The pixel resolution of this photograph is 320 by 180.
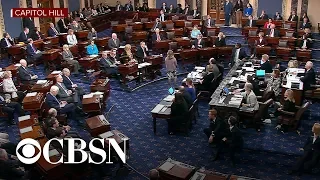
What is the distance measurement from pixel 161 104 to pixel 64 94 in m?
2.53

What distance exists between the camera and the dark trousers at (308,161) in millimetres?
8018

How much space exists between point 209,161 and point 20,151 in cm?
387

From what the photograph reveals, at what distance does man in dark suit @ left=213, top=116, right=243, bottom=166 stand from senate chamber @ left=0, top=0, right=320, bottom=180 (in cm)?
2

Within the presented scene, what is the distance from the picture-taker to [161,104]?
10.3 metres

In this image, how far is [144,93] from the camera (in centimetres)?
1280

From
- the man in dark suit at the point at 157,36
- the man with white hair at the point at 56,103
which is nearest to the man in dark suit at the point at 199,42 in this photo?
the man in dark suit at the point at 157,36

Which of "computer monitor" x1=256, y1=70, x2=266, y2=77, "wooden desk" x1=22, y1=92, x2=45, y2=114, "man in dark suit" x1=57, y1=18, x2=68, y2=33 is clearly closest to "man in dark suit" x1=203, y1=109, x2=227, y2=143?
"computer monitor" x1=256, y1=70, x2=266, y2=77

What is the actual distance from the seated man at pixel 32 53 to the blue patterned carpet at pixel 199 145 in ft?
13.3

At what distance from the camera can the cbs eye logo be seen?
7.53m

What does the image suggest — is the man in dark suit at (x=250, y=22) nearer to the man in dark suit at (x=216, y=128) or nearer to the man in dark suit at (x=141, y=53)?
the man in dark suit at (x=141, y=53)

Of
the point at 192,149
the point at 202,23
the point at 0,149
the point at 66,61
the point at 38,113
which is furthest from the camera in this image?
the point at 202,23

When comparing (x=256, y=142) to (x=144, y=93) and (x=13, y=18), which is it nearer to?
(x=144, y=93)

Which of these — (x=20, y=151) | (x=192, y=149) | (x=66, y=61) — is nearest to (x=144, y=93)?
(x=66, y=61)

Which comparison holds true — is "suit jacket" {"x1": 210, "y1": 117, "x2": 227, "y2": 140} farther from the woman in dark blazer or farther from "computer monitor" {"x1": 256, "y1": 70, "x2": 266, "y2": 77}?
"computer monitor" {"x1": 256, "y1": 70, "x2": 266, "y2": 77}
